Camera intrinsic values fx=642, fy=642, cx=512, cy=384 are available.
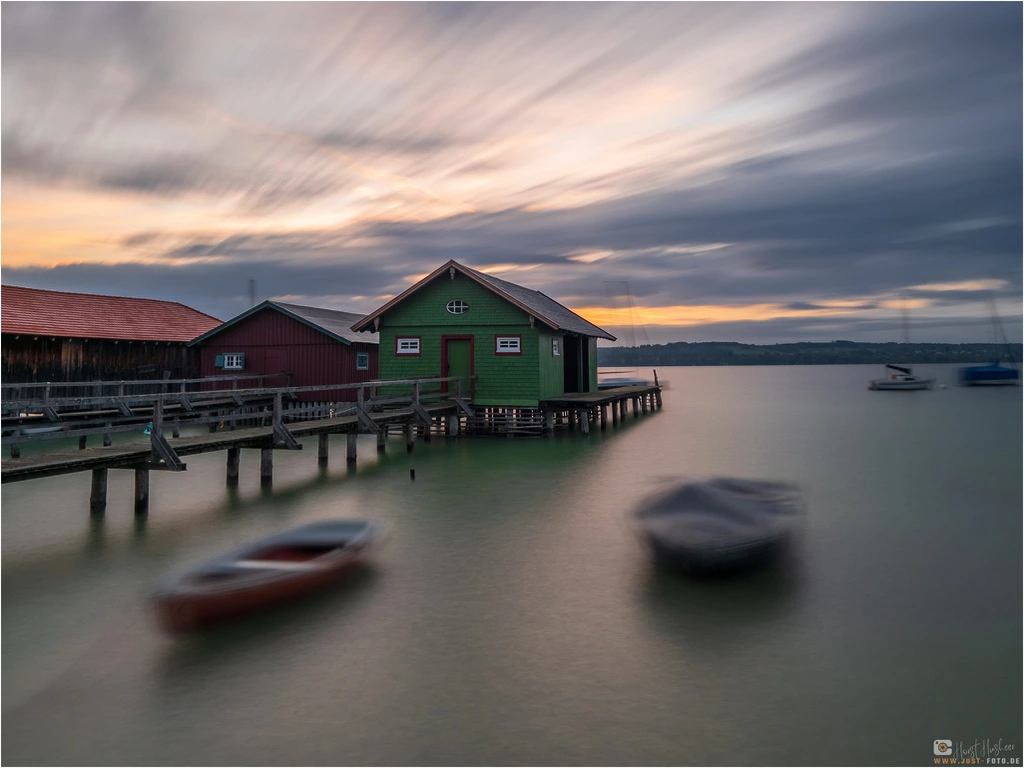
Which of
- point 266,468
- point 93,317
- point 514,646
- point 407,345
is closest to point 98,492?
point 266,468

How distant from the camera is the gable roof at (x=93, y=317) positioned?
98.5ft

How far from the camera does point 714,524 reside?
10180mm

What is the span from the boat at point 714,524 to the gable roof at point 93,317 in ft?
100

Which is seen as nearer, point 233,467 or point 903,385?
point 233,467

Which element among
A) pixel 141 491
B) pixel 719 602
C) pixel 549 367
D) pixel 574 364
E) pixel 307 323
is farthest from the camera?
pixel 574 364

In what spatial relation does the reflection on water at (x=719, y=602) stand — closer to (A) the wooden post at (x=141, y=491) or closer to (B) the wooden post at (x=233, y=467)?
(A) the wooden post at (x=141, y=491)

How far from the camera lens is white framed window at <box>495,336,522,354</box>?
2775 cm

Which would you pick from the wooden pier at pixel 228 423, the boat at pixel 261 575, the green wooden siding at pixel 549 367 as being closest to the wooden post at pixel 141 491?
the wooden pier at pixel 228 423

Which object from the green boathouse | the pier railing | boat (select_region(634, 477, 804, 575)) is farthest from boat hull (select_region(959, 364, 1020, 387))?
boat (select_region(634, 477, 804, 575))

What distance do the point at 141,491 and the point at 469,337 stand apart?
51.6 feet

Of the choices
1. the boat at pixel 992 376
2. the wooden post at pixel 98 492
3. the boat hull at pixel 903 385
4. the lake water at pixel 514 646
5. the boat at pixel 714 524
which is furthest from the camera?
the boat at pixel 992 376

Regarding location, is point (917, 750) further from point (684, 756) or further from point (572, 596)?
point (572, 596)

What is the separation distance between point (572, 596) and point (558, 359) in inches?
875

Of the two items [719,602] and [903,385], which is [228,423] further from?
[903,385]
